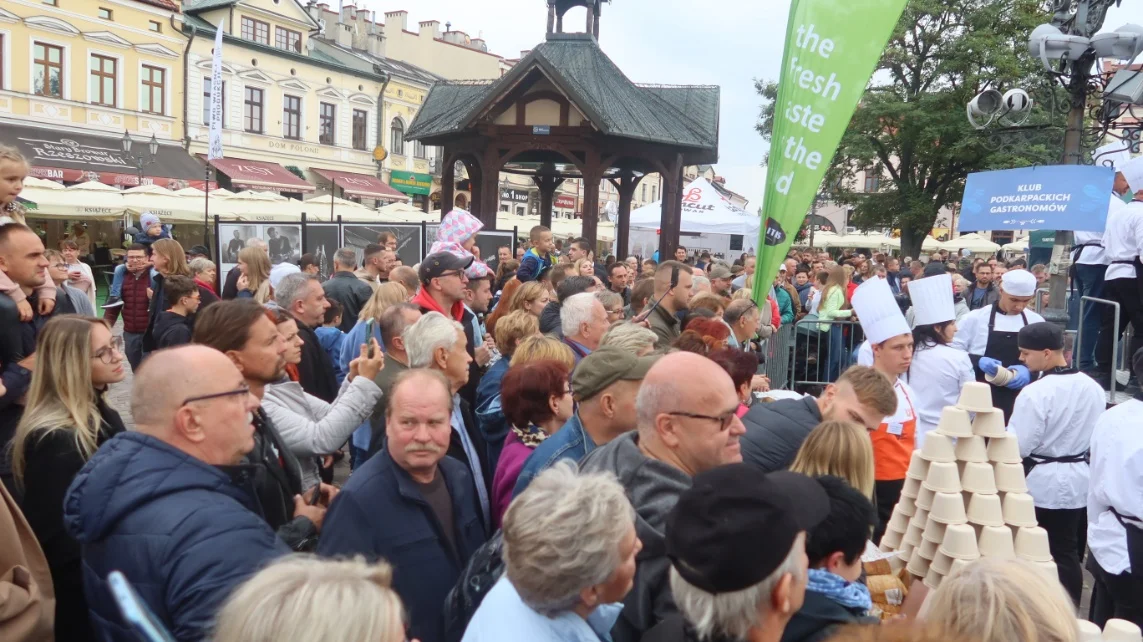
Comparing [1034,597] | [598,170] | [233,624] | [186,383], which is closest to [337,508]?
[186,383]

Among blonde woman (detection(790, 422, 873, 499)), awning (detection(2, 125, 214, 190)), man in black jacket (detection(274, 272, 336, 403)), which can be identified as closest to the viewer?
blonde woman (detection(790, 422, 873, 499))

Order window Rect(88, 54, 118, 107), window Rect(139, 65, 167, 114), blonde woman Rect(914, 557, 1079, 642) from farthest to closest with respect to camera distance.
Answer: window Rect(139, 65, 167, 114) → window Rect(88, 54, 118, 107) → blonde woman Rect(914, 557, 1079, 642)

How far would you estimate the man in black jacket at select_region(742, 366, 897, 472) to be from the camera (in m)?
3.60

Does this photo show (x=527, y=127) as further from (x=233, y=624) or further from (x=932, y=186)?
(x=932, y=186)

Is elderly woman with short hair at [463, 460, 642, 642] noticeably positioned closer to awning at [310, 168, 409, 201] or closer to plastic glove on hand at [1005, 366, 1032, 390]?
plastic glove on hand at [1005, 366, 1032, 390]

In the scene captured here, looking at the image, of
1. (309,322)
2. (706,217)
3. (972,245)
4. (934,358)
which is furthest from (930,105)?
(309,322)

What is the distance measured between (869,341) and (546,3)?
34.6 ft

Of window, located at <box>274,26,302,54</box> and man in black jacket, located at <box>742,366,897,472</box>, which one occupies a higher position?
window, located at <box>274,26,302,54</box>

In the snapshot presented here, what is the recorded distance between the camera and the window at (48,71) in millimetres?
28344

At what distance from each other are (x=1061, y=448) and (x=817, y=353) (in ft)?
14.5

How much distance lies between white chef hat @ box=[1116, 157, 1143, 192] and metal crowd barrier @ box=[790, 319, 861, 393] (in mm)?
2739

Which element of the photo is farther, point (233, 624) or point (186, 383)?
point (186, 383)

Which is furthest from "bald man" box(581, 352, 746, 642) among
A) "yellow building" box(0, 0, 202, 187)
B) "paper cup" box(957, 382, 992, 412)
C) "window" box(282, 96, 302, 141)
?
"window" box(282, 96, 302, 141)

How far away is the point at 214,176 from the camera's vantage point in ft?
111
